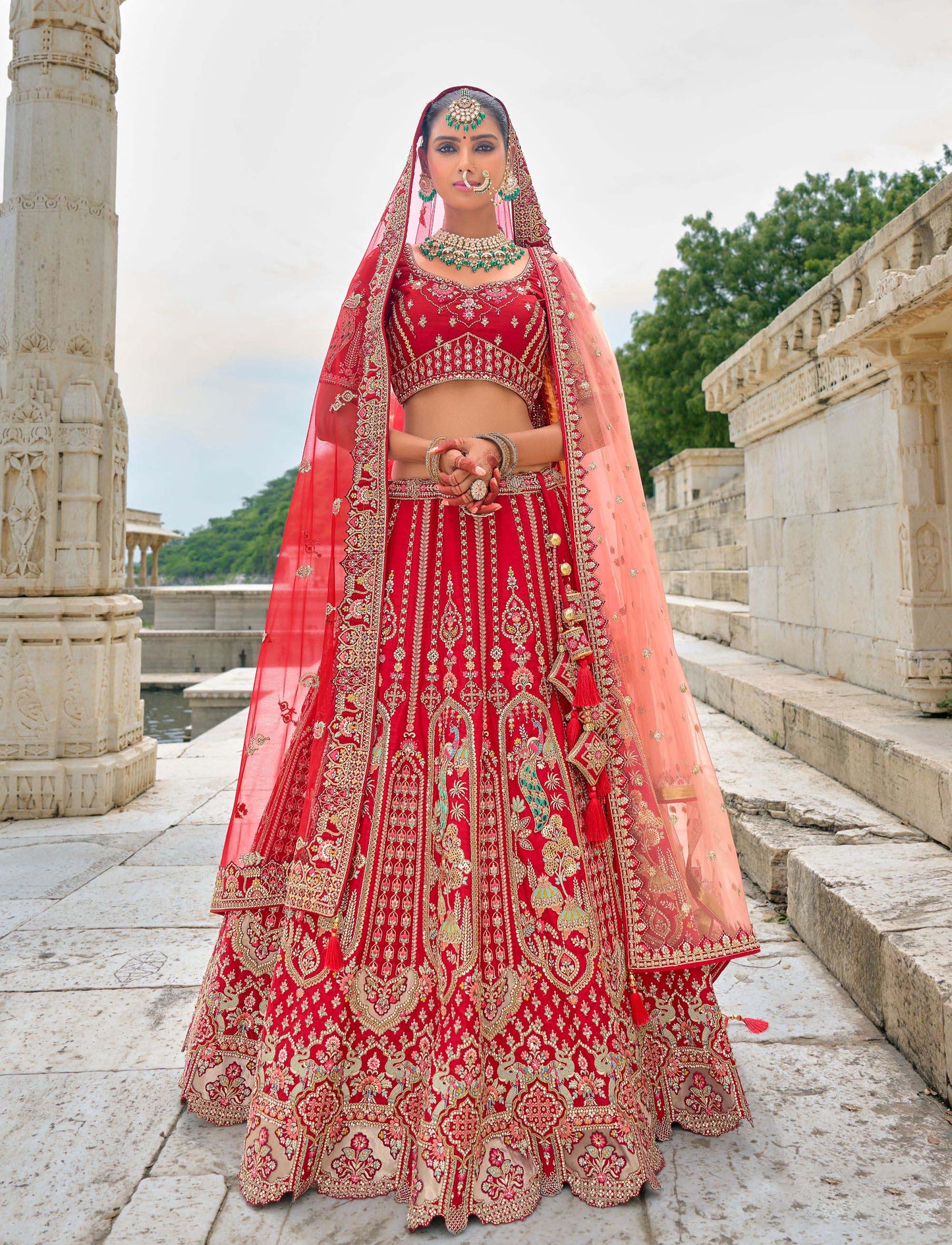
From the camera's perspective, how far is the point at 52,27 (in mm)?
4230

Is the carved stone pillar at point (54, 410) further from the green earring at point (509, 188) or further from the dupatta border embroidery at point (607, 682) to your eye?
the dupatta border embroidery at point (607, 682)

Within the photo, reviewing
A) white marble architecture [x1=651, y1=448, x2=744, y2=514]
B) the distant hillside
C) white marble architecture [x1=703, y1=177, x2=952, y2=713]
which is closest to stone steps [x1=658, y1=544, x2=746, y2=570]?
white marble architecture [x1=651, y1=448, x2=744, y2=514]

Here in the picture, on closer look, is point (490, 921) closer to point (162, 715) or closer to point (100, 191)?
point (100, 191)

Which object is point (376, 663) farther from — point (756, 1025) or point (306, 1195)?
point (756, 1025)

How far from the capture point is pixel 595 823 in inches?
64.6

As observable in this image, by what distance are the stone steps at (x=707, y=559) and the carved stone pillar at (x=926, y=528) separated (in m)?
4.96

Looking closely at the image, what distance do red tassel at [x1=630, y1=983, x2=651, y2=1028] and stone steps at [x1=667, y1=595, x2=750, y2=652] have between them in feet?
15.2

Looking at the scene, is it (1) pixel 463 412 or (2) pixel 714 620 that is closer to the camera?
(1) pixel 463 412

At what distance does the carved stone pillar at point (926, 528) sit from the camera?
3301 millimetres

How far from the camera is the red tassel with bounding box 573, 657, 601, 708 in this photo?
1.69m

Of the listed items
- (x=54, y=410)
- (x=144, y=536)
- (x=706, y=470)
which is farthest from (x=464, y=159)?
(x=144, y=536)

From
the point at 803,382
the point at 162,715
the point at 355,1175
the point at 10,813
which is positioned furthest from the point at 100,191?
the point at 162,715

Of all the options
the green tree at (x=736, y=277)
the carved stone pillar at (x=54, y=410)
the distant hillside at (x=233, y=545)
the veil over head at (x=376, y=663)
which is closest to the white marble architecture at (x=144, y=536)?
the green tree at (x=736, y=277)

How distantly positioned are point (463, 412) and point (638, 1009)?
1.27 meters
